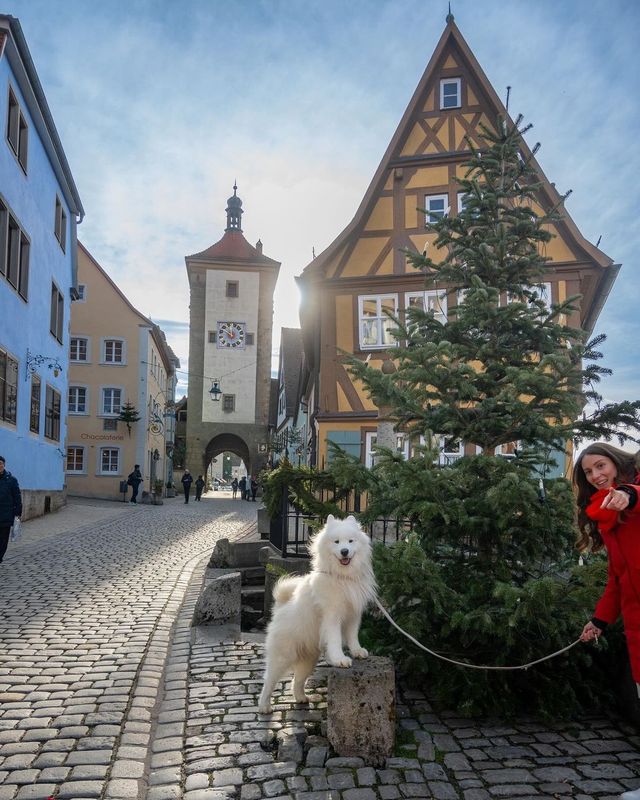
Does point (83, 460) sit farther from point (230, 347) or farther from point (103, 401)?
point (230, 347)

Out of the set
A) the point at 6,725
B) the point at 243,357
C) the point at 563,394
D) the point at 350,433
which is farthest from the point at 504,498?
the point at 243,357

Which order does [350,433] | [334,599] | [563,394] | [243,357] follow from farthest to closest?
[243,357] < [350,433] < [563,394] < [334,599]

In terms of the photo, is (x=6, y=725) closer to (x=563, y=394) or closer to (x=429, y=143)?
(x=563, y=394)

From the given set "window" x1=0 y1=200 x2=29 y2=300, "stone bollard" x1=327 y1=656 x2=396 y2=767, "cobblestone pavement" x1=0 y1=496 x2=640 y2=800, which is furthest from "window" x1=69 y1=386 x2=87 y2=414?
"stone bollard" x1=327 y1=656 x2=396 y2=767

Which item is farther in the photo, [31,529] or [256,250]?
[256,250]

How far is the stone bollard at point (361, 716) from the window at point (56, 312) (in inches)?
771

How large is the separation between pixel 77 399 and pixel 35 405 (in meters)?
17.2

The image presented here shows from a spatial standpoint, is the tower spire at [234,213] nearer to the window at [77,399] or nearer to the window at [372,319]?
the window at [77,399]

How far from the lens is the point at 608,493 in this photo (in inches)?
130

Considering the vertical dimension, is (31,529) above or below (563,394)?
below

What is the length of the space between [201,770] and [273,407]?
168ft

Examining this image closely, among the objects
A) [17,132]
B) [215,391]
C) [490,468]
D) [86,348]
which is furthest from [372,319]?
[86,348]

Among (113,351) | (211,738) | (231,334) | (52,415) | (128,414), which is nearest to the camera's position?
(211,738)

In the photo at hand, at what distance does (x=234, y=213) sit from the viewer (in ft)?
193
